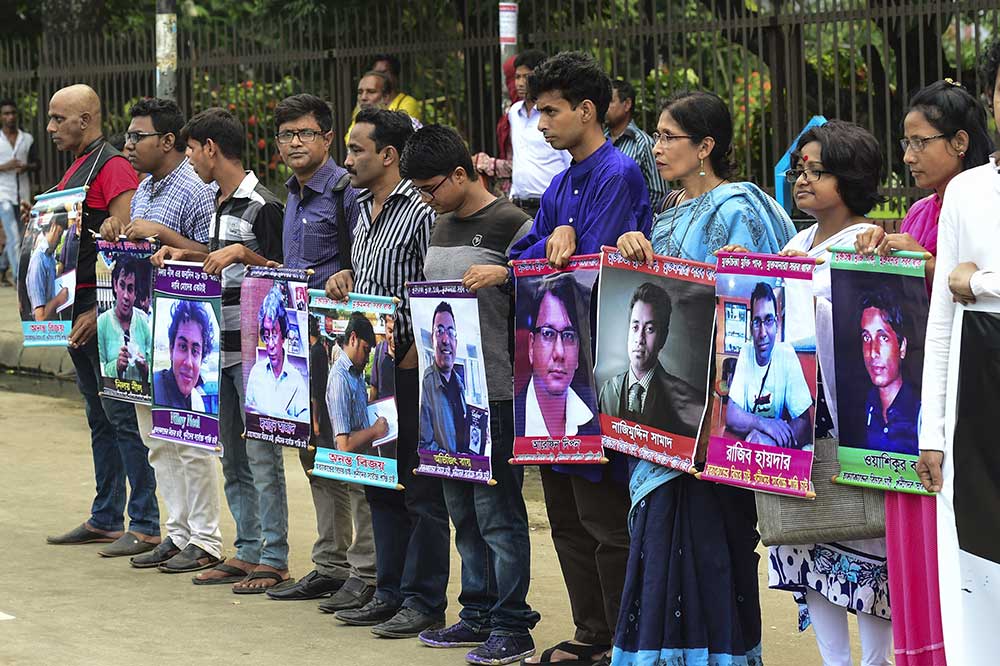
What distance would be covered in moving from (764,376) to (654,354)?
0.44 metres

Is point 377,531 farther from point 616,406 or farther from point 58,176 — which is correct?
point 58,176

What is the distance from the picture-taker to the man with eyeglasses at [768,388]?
4.46 meters

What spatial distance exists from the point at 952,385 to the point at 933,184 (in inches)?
27.4

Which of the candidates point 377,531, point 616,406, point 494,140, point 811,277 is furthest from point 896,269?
point 494,140

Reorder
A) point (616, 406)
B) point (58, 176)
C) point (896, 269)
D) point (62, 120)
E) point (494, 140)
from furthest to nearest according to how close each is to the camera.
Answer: point (58, 176) → point (494, 140) → point (62, 120) → point (616, 406) → point (896, 269)

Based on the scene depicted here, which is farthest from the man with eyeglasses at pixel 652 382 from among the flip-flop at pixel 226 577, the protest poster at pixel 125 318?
the protest poster at pixel 125 318

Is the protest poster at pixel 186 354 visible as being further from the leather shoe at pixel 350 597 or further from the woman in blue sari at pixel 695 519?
the woman in blue sari at pixel 695 519

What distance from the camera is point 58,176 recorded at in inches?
652

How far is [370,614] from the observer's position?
19.8 ft

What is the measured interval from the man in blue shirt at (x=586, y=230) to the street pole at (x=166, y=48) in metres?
7.96

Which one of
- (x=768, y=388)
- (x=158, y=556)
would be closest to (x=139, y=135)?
(x=158, y=556)

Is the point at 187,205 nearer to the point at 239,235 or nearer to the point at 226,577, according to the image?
the point at 239,235

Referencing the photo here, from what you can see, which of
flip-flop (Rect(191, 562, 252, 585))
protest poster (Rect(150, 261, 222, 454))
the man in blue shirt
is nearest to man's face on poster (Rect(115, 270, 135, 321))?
protest poster (Rect(150, 261, 222, 454))

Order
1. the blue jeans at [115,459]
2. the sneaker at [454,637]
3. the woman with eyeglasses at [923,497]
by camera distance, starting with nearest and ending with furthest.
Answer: the woman with eyeglasses at [923,497]
the sneaker at [454,637]
the blue jeans at [115,459]
